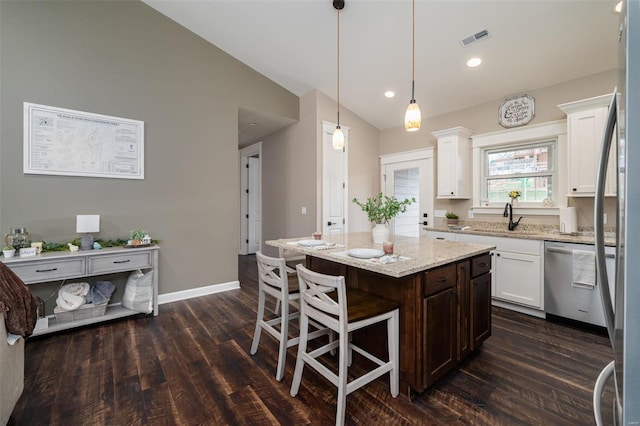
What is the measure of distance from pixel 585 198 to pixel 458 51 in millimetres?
2170

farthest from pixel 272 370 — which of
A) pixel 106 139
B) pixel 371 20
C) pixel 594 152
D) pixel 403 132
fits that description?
pixel 403 132

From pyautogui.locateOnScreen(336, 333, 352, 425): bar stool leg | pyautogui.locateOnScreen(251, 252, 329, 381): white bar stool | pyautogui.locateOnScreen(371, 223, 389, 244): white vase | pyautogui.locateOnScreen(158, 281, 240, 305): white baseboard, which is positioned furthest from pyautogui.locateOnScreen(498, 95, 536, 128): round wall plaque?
pyautogui.locateOnScreen(158, 281, 240, 305): white baseboard

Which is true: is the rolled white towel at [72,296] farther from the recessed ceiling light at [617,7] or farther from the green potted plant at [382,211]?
the recessed ceiling light at [617,7]

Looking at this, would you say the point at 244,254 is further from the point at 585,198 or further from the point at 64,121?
the point at 585,198

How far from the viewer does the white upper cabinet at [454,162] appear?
4.01 metres

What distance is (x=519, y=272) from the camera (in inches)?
123

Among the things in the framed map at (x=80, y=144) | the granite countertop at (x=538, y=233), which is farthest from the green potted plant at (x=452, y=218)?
the framed map at (x=80, y=144)

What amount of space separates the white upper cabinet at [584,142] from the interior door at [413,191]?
1799mm

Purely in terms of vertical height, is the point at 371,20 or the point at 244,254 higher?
the point at 371,20

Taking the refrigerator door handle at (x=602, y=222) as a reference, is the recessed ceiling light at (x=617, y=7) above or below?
above

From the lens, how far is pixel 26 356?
7.49 ft

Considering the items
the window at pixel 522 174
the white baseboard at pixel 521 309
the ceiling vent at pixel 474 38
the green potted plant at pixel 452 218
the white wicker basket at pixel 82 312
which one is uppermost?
the ceiling vent at pixel 474 38

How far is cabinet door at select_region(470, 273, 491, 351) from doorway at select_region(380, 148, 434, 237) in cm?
223

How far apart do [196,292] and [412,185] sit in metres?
3.78
